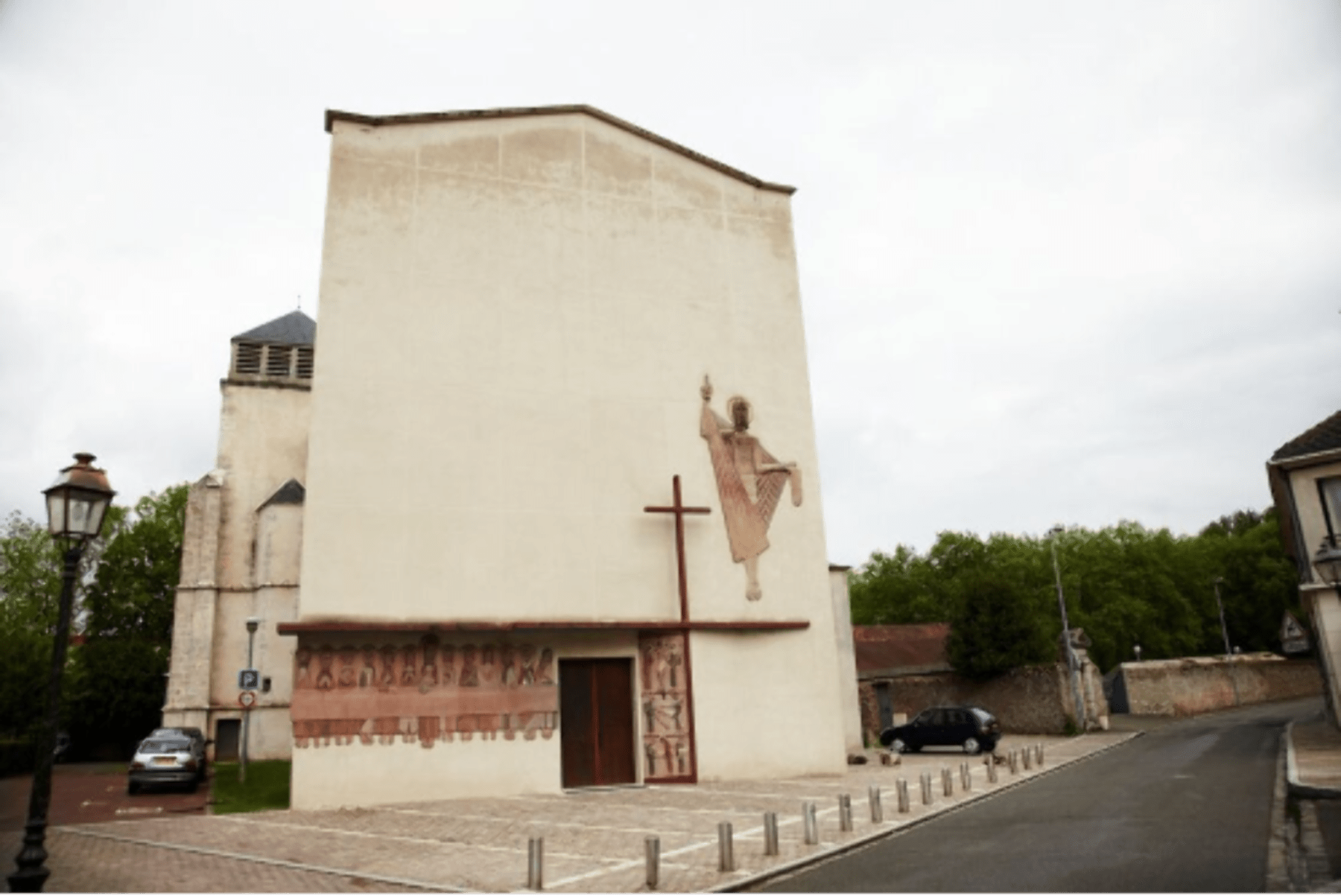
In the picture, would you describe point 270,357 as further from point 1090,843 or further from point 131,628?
point 1090,843

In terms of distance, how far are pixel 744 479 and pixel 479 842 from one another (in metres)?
11.7

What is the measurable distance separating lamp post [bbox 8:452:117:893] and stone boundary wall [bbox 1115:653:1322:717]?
45499 millimetres

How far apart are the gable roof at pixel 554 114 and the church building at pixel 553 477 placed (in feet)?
0.20

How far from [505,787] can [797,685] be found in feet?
23.7

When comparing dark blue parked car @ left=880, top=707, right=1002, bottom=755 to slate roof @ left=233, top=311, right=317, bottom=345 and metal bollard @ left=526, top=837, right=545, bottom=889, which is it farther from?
slate roof @ left=233, top=311, right=317, bottom=345

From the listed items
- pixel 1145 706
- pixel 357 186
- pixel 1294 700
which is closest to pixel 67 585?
pixel 357 186

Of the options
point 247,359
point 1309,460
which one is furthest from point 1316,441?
point 247,359

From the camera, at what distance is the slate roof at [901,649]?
42125mm

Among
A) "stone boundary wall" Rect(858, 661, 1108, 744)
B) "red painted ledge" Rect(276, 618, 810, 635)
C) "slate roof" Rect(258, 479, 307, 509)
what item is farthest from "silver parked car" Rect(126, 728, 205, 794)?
"stone boundary wall" Rect(858, 661, 1108, 744)

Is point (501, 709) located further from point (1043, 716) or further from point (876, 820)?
point (1043, 716)

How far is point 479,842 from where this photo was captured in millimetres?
12672

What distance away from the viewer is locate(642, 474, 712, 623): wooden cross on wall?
20.5 m

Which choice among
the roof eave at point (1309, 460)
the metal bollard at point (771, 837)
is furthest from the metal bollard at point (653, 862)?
the roof eave at point (1309, 460)

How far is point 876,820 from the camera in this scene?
44.3ft
